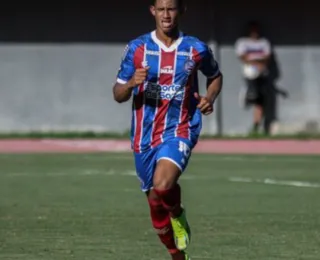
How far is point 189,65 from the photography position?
872cm

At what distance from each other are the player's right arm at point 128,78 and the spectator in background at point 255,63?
13.4 m

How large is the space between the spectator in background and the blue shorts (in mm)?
13483

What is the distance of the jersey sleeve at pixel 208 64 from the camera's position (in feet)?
29.1

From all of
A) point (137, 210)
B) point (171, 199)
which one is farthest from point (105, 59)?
point (171, 199)

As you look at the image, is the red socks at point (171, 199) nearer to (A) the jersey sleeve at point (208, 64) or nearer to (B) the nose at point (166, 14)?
(A) the jersey sleeve at point (208, 64)

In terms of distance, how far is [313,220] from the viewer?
11.3 m

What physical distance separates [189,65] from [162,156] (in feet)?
2.30

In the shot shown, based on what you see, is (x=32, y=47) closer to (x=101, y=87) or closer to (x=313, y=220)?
(x=101, y=87)

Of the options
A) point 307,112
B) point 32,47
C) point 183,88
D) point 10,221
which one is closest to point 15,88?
point 32,47

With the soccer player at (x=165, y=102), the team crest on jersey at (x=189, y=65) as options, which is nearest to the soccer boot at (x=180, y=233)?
the soccer player at (x=165, y=102)

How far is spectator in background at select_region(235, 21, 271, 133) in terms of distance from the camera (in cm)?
2216

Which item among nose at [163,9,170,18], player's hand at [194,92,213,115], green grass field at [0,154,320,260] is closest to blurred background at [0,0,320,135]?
green grass field at [0,154,320,260]

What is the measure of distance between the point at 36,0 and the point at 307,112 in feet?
18.0

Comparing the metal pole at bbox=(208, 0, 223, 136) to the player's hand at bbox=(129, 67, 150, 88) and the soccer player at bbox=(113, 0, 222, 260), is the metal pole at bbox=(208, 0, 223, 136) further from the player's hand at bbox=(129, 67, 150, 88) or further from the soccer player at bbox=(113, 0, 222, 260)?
the player's hand at bbox=(129, 67, 150, 88)
